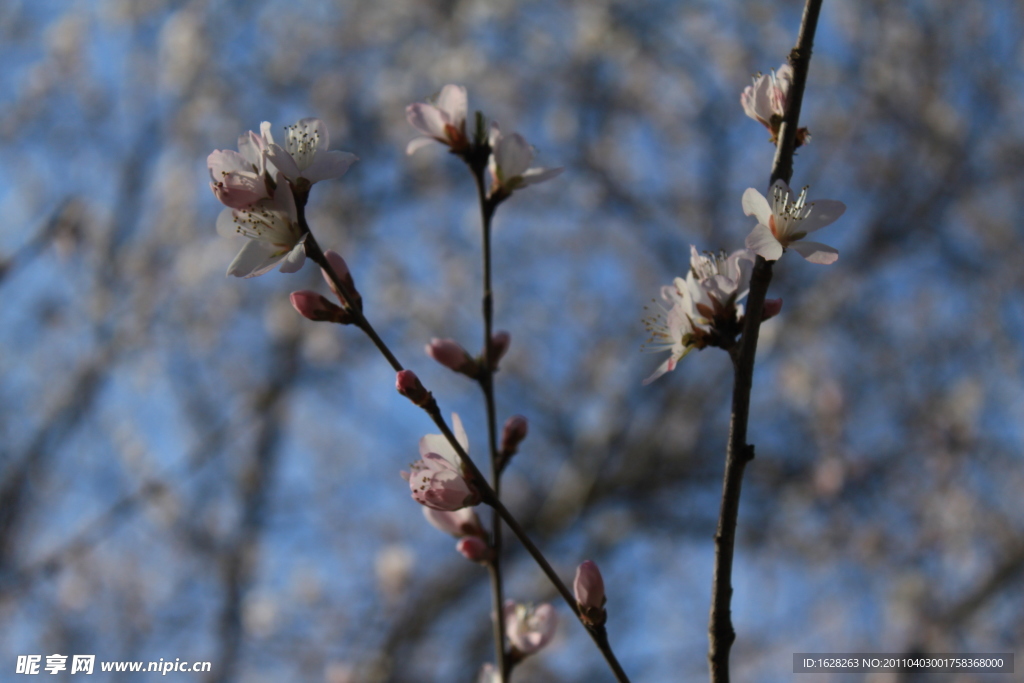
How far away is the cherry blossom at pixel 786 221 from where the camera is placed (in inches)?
32.1

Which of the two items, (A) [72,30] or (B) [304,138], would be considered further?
A: (A) [72,30]

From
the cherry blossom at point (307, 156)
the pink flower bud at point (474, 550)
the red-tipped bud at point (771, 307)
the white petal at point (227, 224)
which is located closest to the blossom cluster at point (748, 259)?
the red-tipped bud at point (771, 307)

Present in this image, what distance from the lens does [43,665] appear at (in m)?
3.40

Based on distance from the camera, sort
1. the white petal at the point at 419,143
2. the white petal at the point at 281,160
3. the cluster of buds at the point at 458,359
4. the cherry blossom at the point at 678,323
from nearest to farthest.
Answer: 1. the white petal at the point at 281,160
2. the cherry blossom at the point at 678,323
3. the cluster of buds at the point at 458,359
4. the white petal at the point at 419,143

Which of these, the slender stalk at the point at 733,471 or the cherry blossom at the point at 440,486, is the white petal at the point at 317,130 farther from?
the slender stalk at the point at 733,471

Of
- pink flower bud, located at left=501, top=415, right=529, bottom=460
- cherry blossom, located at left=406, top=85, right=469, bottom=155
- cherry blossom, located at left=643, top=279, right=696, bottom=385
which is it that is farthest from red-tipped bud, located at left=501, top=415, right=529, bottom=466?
cherry blossom, located at left=406, top=85, right=469, bottom=155

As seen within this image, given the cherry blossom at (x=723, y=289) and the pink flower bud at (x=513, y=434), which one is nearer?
the cherry blossom at (x=723, y=289)

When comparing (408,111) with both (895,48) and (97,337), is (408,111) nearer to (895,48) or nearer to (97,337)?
(97,337)

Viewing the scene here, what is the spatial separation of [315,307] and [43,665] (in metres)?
3.45

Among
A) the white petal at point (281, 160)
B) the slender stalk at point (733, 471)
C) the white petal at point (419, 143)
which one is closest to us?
the slender stalk at point (733, 471)

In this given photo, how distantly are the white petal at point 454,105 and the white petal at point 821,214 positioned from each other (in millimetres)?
527

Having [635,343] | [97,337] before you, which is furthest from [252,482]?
[635,343]

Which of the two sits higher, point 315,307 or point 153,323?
point 153,323

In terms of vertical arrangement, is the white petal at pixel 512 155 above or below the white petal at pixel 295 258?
above
